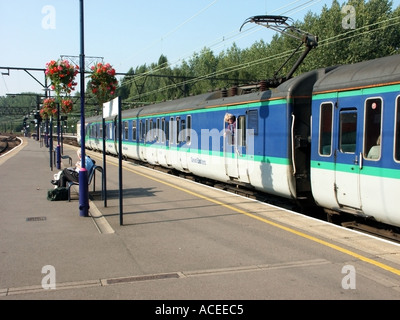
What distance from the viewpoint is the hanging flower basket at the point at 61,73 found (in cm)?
1333

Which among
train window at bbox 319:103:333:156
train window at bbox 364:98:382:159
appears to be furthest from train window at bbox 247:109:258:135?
train window at bbox 364:98:382:159

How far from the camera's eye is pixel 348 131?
330 inches

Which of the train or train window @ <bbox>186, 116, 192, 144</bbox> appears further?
train window @ <bbox>186, 116, 192, 144</bbox>

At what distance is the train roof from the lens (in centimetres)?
747

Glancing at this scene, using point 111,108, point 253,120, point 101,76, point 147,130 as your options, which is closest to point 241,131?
point 253,120

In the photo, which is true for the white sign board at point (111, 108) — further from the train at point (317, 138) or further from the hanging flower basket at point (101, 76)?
the hanging flower basket at point (101, 76)

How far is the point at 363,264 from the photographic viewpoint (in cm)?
617

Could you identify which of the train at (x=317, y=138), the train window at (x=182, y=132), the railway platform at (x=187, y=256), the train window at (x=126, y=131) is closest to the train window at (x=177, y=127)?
the train window at (x=182, y=132)

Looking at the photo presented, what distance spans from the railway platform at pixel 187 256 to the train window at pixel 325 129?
1407 millimetres

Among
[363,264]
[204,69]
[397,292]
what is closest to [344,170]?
[363,264]

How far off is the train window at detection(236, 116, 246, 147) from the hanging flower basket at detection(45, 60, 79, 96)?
16.7 ft

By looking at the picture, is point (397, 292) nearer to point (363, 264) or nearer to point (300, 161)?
point (363, 264)

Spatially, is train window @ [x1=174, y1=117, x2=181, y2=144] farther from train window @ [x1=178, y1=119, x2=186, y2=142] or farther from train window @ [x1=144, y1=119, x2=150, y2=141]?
train window @ [x1=144, y1=119, x2=150, y2=141]
